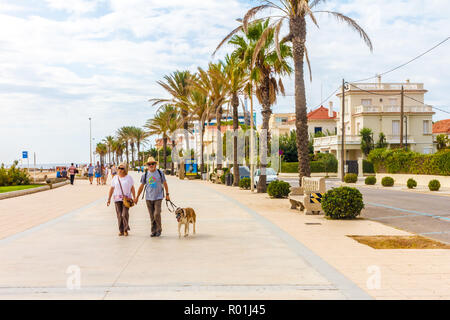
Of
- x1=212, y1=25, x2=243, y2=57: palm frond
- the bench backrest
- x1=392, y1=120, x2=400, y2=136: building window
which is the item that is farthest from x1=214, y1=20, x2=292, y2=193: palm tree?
x1=392, y1=120, x2=400, y2=136: building window

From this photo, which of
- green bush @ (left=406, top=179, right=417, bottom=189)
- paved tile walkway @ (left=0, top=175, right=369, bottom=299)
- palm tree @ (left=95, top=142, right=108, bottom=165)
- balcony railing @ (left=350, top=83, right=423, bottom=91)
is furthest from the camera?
palm tree @ (left=95, top=142, right=108, bottom=165)

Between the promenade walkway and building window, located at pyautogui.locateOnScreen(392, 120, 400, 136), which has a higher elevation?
building window, located at pyautogui.locateOnScreen(392, 120, 400, 136)

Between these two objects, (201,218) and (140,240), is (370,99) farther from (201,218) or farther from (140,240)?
(140,240)

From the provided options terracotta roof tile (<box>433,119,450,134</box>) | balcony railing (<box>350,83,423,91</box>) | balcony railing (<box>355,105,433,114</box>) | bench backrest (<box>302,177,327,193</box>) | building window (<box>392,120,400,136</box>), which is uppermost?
balcony railing (<box>350,83,423,91</box>)

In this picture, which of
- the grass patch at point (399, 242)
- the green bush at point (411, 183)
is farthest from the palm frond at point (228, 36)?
the green bush at point (411, 183)

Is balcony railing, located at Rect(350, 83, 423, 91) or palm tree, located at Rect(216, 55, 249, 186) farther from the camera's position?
balcony railing, located at Rect(350, 83, 423, 91)

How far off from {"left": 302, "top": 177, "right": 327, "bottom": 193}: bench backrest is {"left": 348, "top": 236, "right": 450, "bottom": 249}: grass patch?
478 cm

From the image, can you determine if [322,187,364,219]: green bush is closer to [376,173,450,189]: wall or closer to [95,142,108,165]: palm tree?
[376,173,450,189]: wall

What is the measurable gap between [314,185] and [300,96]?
158 inches

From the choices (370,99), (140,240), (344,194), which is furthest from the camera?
(370,99)

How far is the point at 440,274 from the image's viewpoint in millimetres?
6914

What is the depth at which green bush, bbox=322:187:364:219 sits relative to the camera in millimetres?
13742

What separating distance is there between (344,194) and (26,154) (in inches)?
1298
